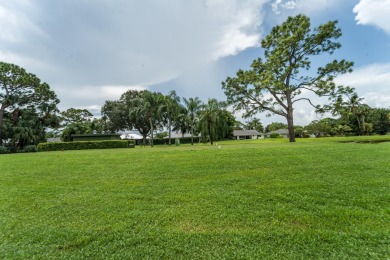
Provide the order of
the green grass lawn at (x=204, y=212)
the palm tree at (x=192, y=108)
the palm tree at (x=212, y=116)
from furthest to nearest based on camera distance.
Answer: the palm tree at (x=192, y=108), the palm tree at (x=212, y=116), the green grass lawn at (x=204, y=212)

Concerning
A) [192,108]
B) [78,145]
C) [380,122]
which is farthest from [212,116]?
[380,122]

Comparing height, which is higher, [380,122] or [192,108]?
[192,108]

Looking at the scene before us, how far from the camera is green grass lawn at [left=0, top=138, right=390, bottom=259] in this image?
2.79 meters

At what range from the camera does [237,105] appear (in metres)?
21.2

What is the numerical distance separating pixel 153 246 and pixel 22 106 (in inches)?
1315

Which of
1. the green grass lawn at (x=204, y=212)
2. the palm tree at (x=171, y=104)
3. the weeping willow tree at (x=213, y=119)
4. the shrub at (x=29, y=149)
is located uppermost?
the palm tree at (x=171, y=104)

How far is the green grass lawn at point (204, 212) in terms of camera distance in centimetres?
279

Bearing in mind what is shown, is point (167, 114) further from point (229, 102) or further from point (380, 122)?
point (380, 122)

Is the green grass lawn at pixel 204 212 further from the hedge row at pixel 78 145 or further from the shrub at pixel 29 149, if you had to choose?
the shrub at pixel 29 149

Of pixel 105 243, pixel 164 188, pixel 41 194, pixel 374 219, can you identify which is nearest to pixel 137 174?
pixel 164 188

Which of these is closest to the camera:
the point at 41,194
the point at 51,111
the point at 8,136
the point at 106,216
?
the point at 106,216

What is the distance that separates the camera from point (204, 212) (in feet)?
12.4

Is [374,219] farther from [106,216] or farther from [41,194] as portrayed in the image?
[41,194]

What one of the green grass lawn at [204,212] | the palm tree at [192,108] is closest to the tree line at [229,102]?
the palm tree at [192,108]
